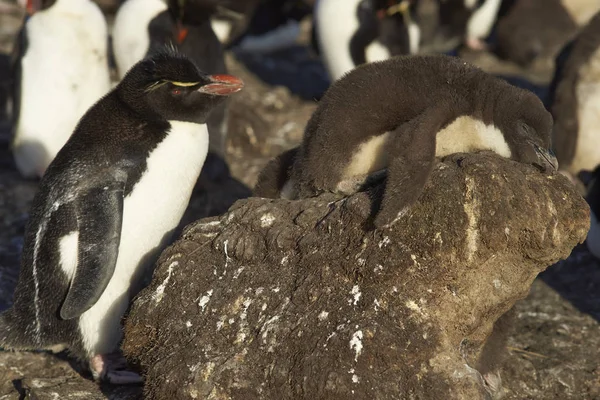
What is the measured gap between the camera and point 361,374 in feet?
12.4

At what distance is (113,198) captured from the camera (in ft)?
15.6

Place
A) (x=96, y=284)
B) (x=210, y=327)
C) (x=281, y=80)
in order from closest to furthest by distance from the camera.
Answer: (x=210, y=327) → (x=96, y=284) → (x=281, y=80)

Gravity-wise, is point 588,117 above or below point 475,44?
above

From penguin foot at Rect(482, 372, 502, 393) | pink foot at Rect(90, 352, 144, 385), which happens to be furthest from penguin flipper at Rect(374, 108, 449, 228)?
pink foot at Rect(90, 352, 144, 385)

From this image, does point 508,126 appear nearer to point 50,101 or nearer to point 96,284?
point 96,284

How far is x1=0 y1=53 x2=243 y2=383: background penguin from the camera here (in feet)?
15.7

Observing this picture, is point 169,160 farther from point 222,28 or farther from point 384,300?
point 222,28

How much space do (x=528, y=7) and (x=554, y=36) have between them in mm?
528

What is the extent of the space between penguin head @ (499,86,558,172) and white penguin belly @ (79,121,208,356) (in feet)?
5.27

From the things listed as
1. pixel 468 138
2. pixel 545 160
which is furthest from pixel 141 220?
pixel 545 160

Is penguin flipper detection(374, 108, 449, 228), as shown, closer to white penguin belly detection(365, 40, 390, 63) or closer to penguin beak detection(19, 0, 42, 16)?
penguin beak detection(19, 0, 42, 16)

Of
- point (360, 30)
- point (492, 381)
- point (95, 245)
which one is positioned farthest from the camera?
point (360, 30)

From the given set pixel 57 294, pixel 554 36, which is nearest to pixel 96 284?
pixel 57 294

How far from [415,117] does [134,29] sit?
4.30 metres
